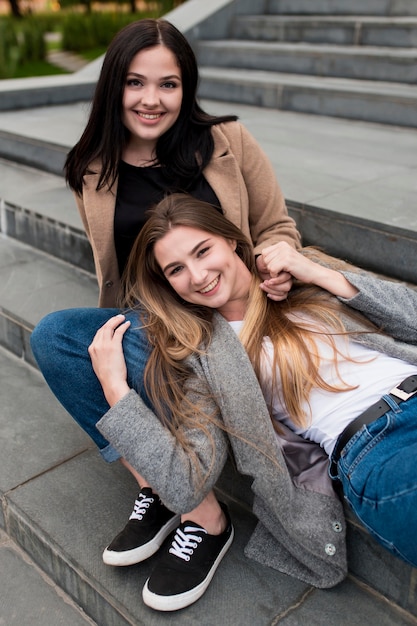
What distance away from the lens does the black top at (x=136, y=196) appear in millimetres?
2154

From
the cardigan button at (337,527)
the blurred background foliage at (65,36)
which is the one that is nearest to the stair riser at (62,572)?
the cardigan button at (337,527)

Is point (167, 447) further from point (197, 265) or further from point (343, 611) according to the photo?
point (343, 611)

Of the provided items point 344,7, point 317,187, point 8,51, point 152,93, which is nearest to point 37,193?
point 317,187

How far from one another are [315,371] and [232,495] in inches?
22.8

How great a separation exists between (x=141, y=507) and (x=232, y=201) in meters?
0.99

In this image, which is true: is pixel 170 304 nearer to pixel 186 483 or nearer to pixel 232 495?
pixel 186 483

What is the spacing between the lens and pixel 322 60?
506 cm

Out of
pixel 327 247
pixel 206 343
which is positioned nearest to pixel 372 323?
pixel 206 343

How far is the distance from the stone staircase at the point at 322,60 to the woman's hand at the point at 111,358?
307 centimetres

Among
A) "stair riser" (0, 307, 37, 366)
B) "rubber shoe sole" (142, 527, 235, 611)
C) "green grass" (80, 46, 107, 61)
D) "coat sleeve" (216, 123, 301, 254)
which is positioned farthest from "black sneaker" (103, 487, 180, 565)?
"green grass" (80, 46, 107, 61)

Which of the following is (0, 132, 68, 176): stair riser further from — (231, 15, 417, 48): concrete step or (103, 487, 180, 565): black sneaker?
(231, 15, 417, 48): concrete step

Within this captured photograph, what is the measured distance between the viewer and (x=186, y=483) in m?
1.57

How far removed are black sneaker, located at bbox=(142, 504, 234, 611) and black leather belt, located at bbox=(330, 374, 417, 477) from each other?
0.42 meters

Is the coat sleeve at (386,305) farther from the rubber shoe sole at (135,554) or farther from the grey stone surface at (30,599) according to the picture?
the grey stone surface at (30,599)
